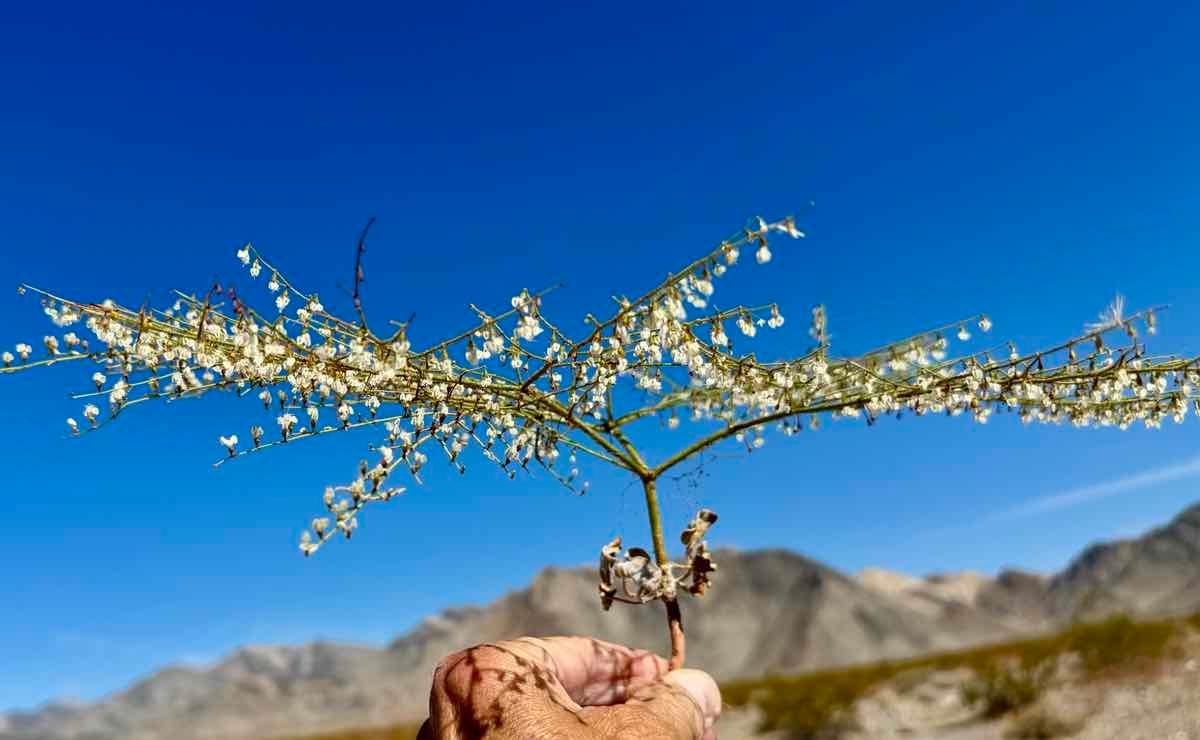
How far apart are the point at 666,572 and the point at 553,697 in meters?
0.93

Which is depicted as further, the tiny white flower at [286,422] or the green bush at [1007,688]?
the green bush at [1007,688]

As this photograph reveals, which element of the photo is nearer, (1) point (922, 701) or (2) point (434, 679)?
(2) point (434, 679)

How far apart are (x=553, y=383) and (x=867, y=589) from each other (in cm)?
7365

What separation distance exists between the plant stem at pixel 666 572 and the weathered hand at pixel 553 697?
13.6 inches

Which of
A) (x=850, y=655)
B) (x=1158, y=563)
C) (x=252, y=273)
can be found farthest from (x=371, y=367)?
(x=1158, y=563)

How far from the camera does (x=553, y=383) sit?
341 cm

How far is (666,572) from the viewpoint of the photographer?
320 centimetres

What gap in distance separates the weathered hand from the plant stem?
0.35 metres

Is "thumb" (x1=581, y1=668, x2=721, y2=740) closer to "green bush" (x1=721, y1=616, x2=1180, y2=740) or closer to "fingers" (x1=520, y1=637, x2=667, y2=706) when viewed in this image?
"fingers" (x1=520, y1=637, x2=667, y2=706)

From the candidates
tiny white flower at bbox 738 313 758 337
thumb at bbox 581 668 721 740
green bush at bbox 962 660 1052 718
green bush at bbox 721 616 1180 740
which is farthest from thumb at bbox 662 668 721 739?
green bush at bbox 962 660 1052 718

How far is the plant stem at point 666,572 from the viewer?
10.5 feet

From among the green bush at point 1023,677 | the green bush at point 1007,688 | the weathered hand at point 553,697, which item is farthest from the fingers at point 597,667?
A: the green bush at point 1007,688

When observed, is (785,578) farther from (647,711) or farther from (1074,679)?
(647,711)

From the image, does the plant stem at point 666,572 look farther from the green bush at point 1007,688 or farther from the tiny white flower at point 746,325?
the green bush at point 1007,688
